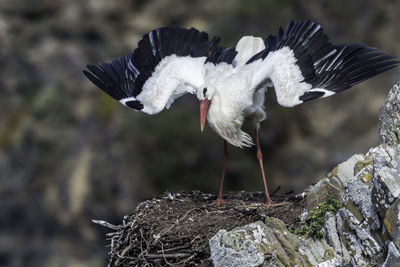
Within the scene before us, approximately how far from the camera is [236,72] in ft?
30.7

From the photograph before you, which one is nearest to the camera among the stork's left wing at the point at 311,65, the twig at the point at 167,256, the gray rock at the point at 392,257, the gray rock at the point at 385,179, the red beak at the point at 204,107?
the gray rock at the point at 392,257

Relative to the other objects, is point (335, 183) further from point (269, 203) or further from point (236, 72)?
point (236, 72)

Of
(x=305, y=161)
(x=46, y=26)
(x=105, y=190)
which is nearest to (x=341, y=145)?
(x=305, y=161)

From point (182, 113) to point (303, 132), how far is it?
4.56 metres

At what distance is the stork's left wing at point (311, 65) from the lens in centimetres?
811

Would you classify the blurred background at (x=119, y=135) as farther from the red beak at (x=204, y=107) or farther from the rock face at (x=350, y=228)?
the rock face at (x=350, y=228)

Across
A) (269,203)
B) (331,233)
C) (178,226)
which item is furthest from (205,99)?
(331,233)

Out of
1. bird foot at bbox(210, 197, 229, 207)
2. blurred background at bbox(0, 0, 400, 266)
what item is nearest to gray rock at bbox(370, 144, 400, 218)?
bird foot at bbox(210, 197, 229, 207)

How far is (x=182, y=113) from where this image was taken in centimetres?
1953

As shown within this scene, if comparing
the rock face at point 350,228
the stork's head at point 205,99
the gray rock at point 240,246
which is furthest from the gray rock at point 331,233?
the stork's head at point 205,99

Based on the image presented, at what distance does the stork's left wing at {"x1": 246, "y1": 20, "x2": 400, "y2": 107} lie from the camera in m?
8.11

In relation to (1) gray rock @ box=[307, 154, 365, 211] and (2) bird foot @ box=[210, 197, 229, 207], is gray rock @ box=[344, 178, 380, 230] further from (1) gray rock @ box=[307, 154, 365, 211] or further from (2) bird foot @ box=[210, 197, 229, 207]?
(2) bird foot @ box=[210, 197, 229, 207]

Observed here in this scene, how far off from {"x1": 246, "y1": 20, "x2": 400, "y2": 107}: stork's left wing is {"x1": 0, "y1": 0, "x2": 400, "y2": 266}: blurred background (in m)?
9.30

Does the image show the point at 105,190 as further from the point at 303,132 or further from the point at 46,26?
the point at 46,26
